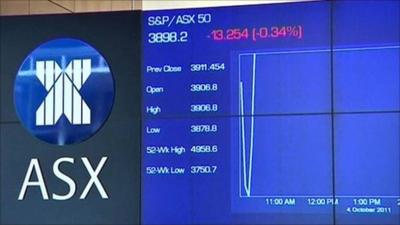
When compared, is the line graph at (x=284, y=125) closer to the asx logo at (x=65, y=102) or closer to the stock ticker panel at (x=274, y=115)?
the stock ticker panel at (x=274, y=115)

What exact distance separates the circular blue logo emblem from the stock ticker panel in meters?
0.38

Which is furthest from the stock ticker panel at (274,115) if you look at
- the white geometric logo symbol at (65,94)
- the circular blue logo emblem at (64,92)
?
the white geometric logo symbol at (65,94)

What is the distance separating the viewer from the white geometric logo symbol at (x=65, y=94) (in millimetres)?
5332

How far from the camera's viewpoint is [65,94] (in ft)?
17.6

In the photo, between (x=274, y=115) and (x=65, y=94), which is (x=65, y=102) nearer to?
(x=65, y=94)

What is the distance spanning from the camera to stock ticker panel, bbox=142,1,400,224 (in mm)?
4918

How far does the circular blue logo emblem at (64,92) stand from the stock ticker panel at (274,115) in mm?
384

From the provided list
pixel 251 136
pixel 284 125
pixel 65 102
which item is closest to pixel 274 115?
pixel 284 125

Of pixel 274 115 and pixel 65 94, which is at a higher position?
pixel 65 94

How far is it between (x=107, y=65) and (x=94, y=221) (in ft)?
4.01

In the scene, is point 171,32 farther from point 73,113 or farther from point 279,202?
point 279,202

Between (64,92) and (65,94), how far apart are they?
0.06 feet

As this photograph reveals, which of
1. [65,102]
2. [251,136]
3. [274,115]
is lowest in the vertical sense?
[251,136]

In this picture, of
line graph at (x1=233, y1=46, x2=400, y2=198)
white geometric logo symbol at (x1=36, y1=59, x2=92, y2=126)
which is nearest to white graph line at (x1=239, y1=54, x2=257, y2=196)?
line graph at (x1=233, y1=46, x2=400, y2=198)
